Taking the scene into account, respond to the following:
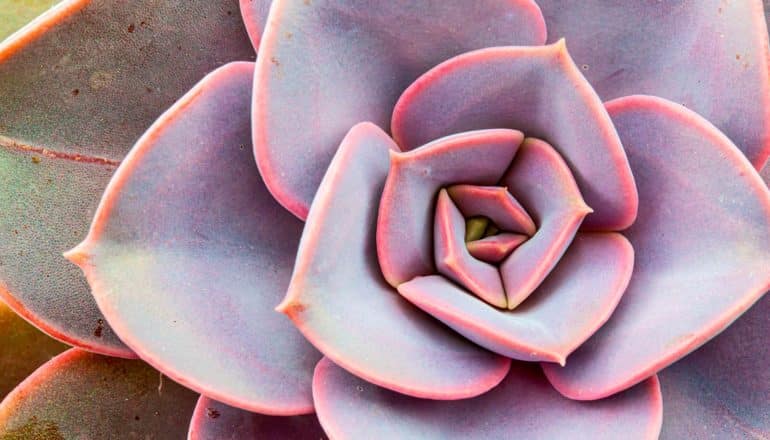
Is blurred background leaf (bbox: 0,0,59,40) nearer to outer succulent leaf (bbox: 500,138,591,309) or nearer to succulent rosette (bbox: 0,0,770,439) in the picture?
succulent rosette (bbox: 0,0,770,439)

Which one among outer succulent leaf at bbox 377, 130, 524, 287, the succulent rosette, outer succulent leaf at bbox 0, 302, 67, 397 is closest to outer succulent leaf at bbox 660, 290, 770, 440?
the succulent rosette

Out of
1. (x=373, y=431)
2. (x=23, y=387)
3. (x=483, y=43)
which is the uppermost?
(x=483, y=43)

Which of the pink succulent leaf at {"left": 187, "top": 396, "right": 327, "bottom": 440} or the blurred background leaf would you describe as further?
→ the blurred background leaf

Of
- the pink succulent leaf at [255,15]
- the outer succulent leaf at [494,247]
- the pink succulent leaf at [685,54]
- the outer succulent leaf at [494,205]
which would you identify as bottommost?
the outer succulent leaf at [494,247]

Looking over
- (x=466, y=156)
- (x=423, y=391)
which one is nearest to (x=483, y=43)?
(x=466, y=156)

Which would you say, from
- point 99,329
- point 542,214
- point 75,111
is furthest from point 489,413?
point 75,111

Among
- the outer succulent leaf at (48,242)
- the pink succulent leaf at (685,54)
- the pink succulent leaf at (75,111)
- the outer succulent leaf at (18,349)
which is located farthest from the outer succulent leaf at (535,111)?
the outer succulent leaf at (18,349)

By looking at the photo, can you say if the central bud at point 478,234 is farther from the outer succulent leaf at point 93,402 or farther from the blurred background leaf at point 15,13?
the blurred background leaf at point 15,13

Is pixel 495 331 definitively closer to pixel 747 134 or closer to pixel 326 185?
pixel 326 185
